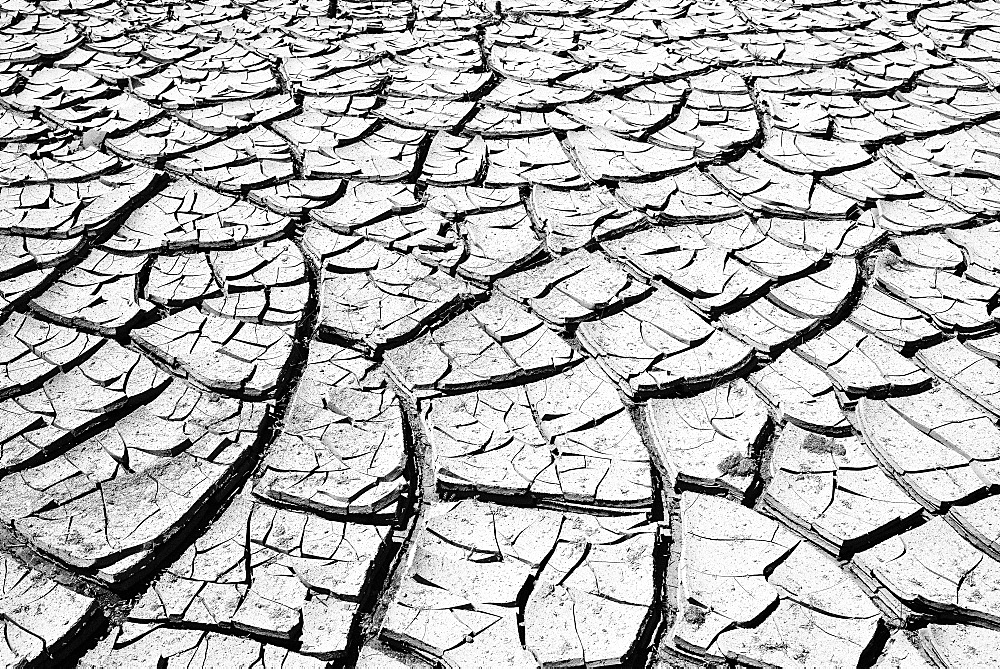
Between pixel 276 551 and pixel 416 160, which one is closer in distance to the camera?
pixel 276 551

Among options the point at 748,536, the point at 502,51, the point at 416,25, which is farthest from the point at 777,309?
the point at 416,25

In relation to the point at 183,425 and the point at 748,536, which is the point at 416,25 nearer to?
the point at 183,425

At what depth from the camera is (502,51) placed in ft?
10.8

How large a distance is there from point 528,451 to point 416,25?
235cm

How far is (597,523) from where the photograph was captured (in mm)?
1542

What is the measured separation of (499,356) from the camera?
1.92 metres

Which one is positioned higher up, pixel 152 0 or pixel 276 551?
pixel 152 0

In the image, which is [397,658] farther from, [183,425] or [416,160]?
[416,160]

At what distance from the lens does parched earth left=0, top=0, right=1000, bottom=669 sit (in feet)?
4.61

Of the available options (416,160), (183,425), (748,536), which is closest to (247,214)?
(416,160)

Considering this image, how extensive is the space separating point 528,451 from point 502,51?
205 cm

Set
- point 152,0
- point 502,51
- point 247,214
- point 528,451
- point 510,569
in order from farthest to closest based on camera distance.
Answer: point 152,0 → point 502,51 → point 247,214 → point 528,451 → point 510,569

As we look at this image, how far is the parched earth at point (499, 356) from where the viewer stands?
1.40 metres

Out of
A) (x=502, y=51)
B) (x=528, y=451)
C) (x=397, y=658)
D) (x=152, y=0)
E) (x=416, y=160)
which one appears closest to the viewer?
(x=397, y=658)
